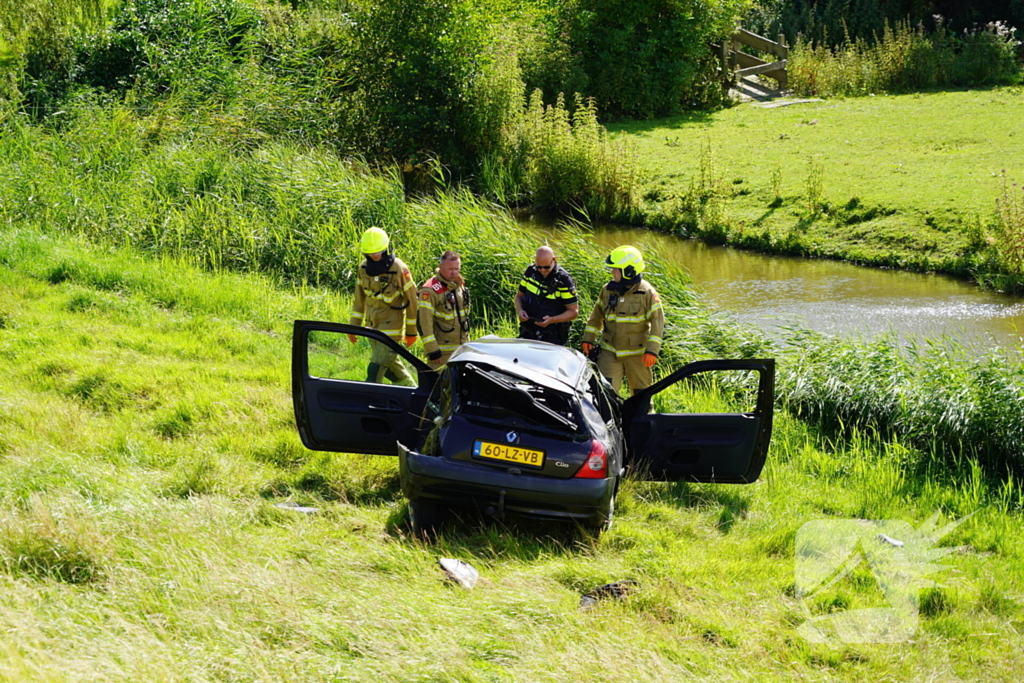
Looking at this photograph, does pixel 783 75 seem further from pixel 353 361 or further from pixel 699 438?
pixel 699 438

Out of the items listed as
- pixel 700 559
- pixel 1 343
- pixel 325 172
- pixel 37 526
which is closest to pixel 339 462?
pixel 37 526

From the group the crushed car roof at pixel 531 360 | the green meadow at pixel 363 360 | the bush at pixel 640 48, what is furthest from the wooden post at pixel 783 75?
the crushed car roof at pixel 531 360

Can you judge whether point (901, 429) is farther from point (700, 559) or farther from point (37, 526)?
point (37, 526)

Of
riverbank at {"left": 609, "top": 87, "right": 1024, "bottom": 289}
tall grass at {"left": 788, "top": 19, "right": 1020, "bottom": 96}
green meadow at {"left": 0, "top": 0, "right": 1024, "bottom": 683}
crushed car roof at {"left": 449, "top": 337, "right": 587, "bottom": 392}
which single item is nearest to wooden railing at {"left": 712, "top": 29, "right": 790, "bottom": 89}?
tall grass at {"left": 788, "top": 19, "right": 1020, "bottom": 96}

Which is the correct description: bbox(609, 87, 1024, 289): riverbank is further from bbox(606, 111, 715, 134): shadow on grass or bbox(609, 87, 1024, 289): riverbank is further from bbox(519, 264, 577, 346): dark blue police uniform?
bbox(519, 264, 577, 346): dark blue police uniform

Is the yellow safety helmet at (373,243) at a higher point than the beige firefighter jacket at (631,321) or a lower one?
higher

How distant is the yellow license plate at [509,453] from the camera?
6113 mm

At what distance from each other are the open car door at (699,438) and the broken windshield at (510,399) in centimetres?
120

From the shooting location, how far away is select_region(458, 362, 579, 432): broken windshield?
20.6 ft

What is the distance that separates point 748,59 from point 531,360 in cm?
2929

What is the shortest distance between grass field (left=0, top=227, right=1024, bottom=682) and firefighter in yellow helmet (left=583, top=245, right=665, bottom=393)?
1506 millimetres

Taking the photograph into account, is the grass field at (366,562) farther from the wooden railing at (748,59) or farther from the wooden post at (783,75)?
the wooden post at (783,75)

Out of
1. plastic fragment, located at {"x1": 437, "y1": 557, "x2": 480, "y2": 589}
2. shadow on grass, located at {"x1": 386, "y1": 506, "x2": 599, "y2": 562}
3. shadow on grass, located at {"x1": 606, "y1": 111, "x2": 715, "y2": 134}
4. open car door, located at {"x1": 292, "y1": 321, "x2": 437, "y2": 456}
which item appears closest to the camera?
plastic fragment, located at {"x1": 437, "y1": 557, "x2": 480, "y2": 589}

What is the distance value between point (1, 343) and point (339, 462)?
4582 millimetres
